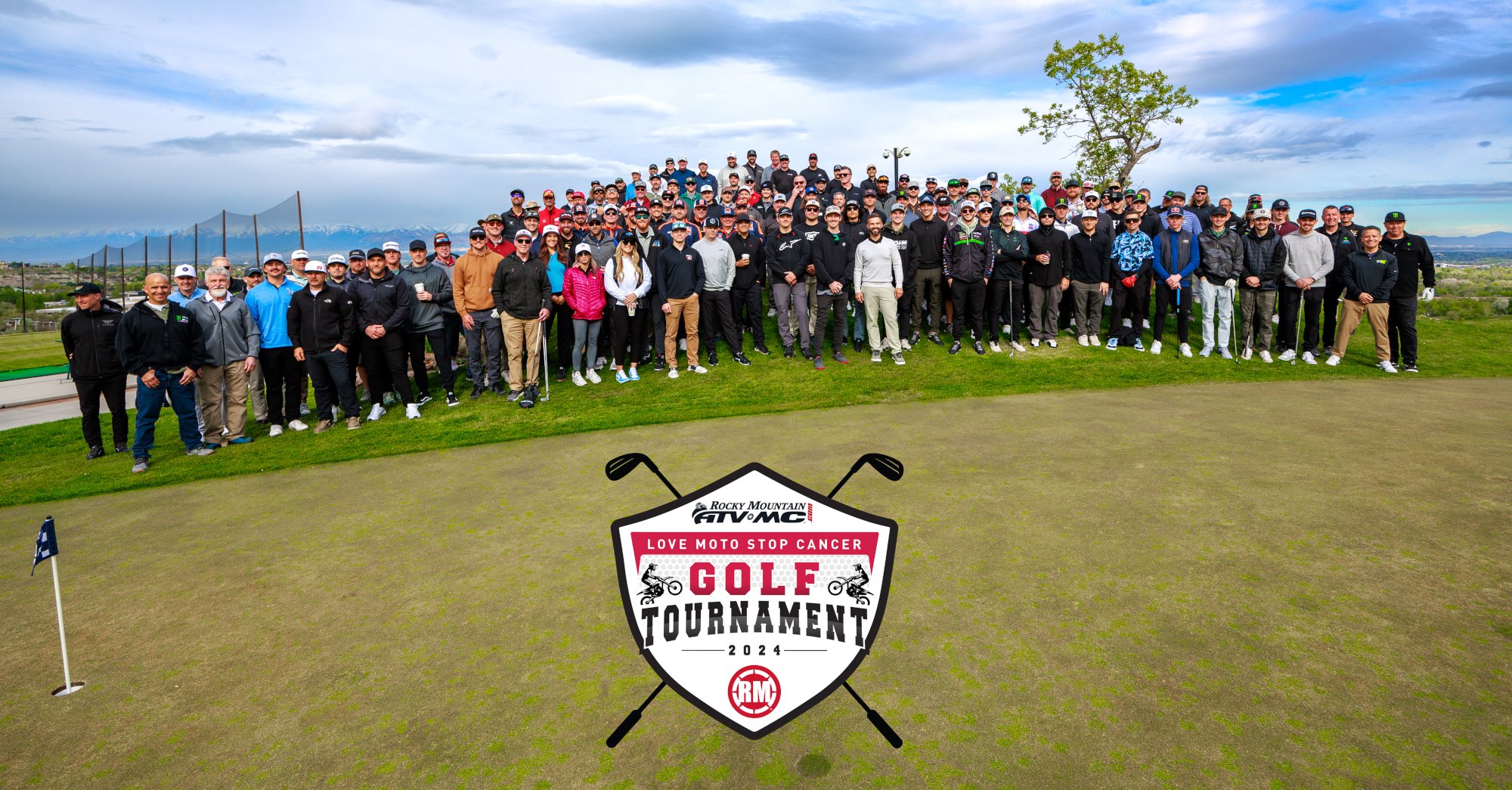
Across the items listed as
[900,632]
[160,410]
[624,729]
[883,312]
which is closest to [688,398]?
[883,312]

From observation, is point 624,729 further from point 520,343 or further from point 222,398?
point 222,398

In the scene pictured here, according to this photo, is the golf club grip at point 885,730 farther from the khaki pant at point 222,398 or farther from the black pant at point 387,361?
the khaki pant at point 222,398

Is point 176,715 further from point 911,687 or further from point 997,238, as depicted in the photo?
point 997,238

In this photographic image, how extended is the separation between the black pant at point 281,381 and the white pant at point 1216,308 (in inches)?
545

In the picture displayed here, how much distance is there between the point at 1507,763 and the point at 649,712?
3438 millimetres

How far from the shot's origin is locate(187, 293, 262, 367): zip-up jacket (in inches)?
375

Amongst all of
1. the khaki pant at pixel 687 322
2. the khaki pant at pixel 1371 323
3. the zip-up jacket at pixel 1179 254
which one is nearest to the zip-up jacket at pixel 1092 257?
the zip-up jacket at pixel 1179 254

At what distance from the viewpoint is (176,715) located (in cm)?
356

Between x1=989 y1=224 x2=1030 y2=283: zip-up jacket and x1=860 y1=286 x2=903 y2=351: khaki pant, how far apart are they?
184 cm

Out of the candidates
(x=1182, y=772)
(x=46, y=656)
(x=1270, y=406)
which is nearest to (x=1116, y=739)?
(x=1182, y=772)

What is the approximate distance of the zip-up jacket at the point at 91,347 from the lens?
29.3 feet

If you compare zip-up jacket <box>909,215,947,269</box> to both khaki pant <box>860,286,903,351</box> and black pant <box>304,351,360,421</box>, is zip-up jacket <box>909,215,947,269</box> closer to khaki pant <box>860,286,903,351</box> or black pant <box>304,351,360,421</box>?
khaki pant <box>860,286,903,351</box>

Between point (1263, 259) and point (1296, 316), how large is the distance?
43.1 inches

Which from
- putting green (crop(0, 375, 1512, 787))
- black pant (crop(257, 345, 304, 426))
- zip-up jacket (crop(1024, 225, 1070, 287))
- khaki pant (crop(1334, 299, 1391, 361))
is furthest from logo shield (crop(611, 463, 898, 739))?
khaki pant (crop(1334, 299, 1391, 361))
